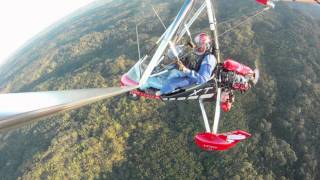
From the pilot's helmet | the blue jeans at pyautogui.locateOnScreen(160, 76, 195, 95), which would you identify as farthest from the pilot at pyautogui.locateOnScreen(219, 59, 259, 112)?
the pilot's helmet

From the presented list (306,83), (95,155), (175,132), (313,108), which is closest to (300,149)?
(313,108)

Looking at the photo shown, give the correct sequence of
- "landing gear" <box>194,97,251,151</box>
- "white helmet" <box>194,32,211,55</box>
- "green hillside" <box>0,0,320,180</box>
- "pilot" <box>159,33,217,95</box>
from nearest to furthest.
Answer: "pilot" <box>159,33,217,95</box>
"white helmet" <box>194,32,211,55</box>
"landing gear" <box>194,97,251,151</box>
"green hillside" <box>0,0,320,180</box>

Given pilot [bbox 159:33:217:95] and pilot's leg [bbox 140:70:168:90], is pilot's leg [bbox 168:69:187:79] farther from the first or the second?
pilot's leg [bbox 140:70:168:90]

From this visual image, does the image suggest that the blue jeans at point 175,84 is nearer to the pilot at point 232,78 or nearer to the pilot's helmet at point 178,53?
the pilot's helmet at point 178,53

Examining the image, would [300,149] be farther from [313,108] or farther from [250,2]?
[250,2]

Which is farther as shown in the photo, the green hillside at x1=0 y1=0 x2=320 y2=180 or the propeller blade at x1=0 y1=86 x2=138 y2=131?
the green hillside at x1=0 y1=0 x2=320 y2=180

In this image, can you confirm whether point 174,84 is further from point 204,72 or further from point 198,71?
point 204,72

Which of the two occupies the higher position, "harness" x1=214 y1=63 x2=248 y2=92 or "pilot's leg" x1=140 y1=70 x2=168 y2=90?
"pilot's leg" x1=140 y1=70 x2=168 y2=90

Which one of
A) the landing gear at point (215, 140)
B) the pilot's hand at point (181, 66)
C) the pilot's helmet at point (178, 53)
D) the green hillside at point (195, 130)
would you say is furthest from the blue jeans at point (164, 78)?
the green hillside at point (195, 130)

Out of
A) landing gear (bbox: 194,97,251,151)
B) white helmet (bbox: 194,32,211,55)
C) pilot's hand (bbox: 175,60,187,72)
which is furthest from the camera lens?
landing gear (bbox: 194,97,251,151)
